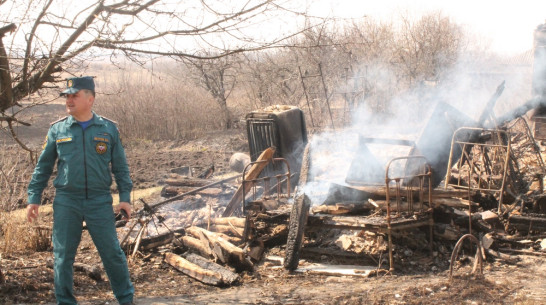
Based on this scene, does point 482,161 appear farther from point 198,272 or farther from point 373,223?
point 198,272

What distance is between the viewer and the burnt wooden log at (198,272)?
22.3ft

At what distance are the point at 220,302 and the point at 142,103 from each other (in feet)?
67.9

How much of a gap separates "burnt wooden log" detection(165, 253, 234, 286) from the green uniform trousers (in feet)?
7.27

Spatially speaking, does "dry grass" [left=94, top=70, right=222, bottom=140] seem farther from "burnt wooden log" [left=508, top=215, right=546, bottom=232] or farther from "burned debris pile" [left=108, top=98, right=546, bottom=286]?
"burnt wooden log" [left=508, top=215, right=546, bottom=232]

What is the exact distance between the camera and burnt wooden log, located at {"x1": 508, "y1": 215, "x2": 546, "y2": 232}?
8344mm

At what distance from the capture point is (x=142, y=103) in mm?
25234

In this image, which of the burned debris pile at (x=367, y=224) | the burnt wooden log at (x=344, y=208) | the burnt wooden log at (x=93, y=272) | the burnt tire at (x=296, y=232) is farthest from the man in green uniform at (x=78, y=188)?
the burnt wooden log at (x=344, y=208)

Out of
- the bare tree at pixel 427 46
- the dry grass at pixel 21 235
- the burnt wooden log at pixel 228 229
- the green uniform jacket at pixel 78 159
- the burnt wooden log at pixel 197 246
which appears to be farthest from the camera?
the bare tree at pixel 427 46

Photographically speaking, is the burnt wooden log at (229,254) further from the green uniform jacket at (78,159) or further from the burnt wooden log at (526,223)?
the burnt wooden log at (526,223)

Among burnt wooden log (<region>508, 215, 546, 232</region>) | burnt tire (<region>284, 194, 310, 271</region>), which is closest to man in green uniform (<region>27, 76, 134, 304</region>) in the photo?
burnt tire (<region>284, 194, 310, 271</region>)

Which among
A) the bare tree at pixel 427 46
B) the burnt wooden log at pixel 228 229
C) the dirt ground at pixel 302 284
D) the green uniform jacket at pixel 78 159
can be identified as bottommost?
the dirt ground at pixel 302 284

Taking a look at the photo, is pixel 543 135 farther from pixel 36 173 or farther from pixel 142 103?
pixel 142 103

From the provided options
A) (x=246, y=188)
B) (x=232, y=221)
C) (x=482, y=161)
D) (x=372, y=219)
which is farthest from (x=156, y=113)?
(x=372, y=219)

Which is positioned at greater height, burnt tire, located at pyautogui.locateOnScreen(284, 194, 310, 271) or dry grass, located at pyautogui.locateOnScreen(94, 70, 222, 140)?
dry grass, located at pyautogui.locateOnScreen(94, 70, 222, 140)
